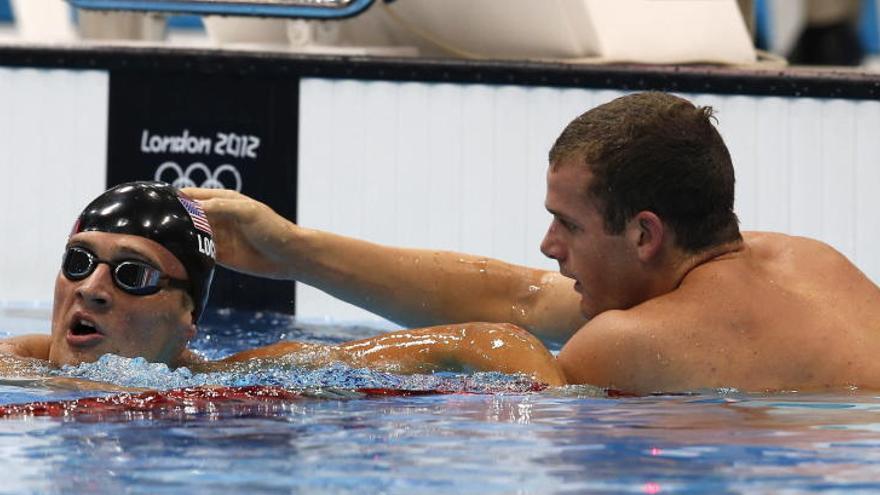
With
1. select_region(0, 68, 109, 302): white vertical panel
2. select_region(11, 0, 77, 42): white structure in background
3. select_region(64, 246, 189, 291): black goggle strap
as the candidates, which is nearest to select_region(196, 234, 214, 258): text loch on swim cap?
select_region(64, 246, 189, 291): black goggle strap

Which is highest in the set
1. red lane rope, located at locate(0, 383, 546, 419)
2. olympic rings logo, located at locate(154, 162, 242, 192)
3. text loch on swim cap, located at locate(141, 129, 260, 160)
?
text loch on swim cap, located at locate(141, 129, 260, 160)

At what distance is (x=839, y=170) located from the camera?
203 inches

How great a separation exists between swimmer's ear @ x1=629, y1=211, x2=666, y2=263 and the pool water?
0.89 feet

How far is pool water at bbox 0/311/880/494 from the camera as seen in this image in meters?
2.05

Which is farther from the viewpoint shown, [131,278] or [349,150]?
[349,150]

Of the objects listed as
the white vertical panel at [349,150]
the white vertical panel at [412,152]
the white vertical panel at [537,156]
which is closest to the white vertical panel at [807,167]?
the white vertical panel at [537,156]

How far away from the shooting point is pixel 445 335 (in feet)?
10.1

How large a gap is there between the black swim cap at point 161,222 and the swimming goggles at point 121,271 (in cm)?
6

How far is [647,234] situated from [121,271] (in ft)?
3.31

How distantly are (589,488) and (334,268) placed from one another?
165 centimetres

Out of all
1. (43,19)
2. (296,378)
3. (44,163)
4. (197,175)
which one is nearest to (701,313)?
(296,378)

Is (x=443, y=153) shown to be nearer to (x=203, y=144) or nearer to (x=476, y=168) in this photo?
(x=476, y=168)

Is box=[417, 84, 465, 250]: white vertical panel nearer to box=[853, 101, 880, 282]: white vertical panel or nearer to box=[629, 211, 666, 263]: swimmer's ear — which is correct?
box=[853, 101, 880, 282]: white vertical panel

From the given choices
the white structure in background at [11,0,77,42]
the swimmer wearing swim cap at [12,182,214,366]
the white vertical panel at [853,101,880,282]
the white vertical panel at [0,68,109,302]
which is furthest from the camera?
the white structure in background at [11,0,77,42]
